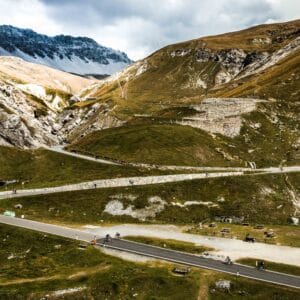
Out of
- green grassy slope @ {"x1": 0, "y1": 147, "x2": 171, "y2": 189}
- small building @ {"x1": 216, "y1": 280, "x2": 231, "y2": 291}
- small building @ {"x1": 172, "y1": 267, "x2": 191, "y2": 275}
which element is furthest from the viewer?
green grassy slope @ {"x1": 0, "y1": 147, "x2": 171, "y2": 189}

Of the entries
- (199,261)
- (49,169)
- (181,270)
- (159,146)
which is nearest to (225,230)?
(199,261)

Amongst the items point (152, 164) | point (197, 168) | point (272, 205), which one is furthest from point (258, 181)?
point (152, 164)

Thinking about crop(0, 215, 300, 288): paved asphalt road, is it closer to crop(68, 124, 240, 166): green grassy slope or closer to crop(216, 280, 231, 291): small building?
crop(216, 280, 231, 291): small building

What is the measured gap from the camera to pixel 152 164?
14088 cm

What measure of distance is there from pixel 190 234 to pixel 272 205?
33.7 meters

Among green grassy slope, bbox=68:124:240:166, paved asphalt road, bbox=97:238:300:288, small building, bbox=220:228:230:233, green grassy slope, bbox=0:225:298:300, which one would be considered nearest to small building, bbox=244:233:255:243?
small building, bbox=220:228:230:233

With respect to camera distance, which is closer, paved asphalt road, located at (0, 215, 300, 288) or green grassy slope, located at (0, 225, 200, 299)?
green grassy slope, located at (0, 225, 200, 299)

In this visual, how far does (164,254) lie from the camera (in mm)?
81875

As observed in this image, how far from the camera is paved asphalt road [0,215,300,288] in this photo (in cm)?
7075

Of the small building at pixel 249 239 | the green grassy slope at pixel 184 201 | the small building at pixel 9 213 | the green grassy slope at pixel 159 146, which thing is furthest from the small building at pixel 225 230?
the small building at pixel 9 213

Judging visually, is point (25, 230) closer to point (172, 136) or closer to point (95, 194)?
point (95, 194)

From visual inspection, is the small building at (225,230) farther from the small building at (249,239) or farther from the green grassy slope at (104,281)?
the green grassy slope at (104,281)

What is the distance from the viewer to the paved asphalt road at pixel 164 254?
232ft

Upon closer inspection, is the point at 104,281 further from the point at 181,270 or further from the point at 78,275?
the point at 181,270
